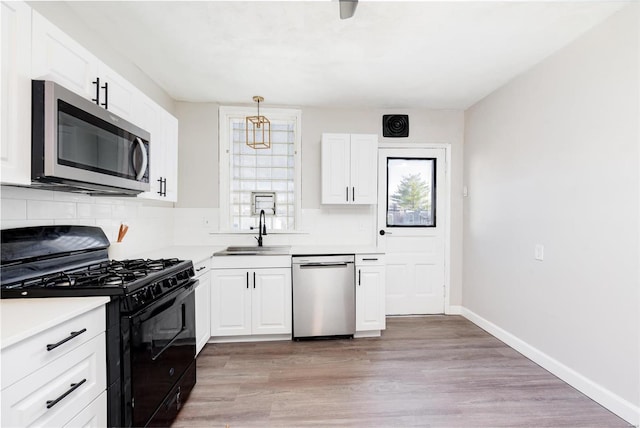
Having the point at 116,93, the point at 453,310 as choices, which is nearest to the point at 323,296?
the point at 453,310

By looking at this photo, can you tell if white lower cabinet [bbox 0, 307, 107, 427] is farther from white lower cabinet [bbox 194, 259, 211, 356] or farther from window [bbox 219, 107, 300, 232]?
window [bbox 219, 107, 300, 232]

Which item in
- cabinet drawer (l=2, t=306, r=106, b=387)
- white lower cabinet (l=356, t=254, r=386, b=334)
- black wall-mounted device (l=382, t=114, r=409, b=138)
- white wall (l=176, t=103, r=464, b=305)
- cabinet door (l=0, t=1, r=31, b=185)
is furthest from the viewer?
black wall-mounted device (l=382, t=114, r=409, b=138)

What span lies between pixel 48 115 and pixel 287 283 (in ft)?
7.45

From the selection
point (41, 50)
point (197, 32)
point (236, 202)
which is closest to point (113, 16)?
point (197, 32)

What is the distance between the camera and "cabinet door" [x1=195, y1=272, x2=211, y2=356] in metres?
2.65

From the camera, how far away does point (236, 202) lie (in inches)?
148

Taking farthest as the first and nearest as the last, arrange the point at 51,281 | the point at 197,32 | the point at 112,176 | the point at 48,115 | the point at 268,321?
the point at 268,321 → the point at 197,32 → the point at 112,176 → the point at 51,281 → the point at 48,115

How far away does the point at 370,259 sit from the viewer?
3164 millimetres

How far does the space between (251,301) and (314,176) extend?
1654 mm

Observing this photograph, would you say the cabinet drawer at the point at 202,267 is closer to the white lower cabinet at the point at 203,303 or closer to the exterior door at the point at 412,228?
the white lower cabinet at the point at 203,303

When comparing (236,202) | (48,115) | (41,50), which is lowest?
(236,202)

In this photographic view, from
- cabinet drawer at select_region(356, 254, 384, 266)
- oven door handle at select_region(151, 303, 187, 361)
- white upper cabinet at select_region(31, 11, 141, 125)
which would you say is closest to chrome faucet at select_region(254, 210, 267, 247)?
cabinet drawer at select_region(356, 254, 384, 266)

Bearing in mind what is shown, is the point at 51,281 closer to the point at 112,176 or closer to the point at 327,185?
the point at 112,176

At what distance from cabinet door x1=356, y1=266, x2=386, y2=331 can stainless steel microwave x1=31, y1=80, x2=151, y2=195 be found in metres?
2.23
